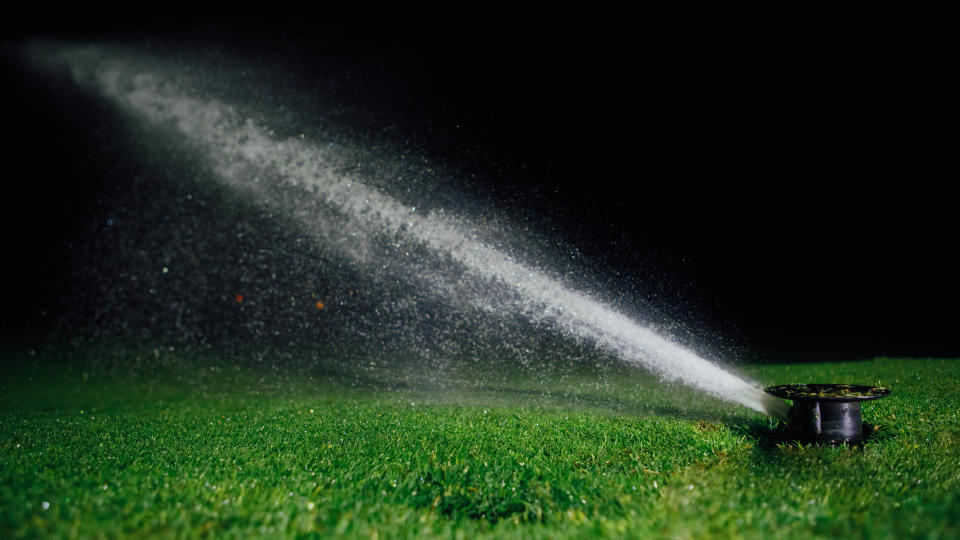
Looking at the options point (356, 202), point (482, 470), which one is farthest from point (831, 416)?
point (356, 202)

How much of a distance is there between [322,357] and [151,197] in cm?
1634

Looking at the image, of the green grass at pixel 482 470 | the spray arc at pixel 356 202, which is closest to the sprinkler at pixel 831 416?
the green grass at pixel 482 470

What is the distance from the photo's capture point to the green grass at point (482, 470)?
354 centimetres

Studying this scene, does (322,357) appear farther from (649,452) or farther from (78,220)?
(78,220)

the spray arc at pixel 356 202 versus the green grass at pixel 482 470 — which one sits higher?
the spray arc at pixel 356 202

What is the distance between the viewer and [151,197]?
27.8 meters

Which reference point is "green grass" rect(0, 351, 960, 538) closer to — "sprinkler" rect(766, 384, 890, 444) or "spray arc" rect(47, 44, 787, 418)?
"sprinkler" rect(766, 384, 890, 444)

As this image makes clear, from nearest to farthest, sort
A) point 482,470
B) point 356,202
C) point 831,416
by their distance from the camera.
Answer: point 482,470
point 831,416
point 356,202

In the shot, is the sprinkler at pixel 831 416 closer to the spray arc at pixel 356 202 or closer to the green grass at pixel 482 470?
the green grass at pixel 482 470

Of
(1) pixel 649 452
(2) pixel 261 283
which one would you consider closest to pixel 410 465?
(1) pixel 649 452

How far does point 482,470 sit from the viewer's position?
4969 millimetres

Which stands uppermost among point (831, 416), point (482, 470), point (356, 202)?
point (356, 202)

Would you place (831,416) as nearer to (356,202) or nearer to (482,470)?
(482,470)

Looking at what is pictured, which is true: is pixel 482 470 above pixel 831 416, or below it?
below
